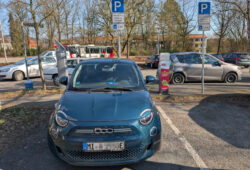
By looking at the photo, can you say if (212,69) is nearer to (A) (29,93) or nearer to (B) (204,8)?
(B) (204,8)

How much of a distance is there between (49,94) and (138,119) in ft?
20.4

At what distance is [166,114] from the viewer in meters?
5.77

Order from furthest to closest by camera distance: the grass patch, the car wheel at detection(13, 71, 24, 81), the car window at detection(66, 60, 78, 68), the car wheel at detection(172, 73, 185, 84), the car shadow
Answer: the car wheel at detection(13, 71, 24, 81) → the car window at detection(66, 60, 78, 68) → the car wheel at detection(172, 73, 185, 84) → the grass patch → the car shadow

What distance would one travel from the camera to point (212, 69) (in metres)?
10.1

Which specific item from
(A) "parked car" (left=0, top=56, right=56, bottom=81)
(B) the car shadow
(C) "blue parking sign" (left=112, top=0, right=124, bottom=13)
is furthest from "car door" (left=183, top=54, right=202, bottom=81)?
(A) "parked car" (left=0, top=56, right=56, bottom=81)

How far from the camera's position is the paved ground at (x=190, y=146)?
10.6ft

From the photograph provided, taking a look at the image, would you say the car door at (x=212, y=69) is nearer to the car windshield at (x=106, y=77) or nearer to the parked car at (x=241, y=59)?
the car windshield at (x=106, y=77)

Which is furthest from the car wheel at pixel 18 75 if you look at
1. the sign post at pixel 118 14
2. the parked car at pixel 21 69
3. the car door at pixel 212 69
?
the car door at pixel 212 69

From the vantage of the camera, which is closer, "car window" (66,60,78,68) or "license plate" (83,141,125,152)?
"license plate" (83,141,125,152)

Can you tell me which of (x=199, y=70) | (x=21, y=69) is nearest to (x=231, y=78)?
(x=199, y=70)

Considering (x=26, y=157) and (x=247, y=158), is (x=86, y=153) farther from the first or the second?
(x=247, y=158)

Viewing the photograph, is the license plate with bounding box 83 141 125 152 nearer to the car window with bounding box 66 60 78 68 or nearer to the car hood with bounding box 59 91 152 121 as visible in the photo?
the car hood with bounding box 59 91 152 121

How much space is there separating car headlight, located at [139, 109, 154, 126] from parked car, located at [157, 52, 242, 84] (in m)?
7.31

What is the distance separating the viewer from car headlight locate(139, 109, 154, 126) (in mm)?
3001
